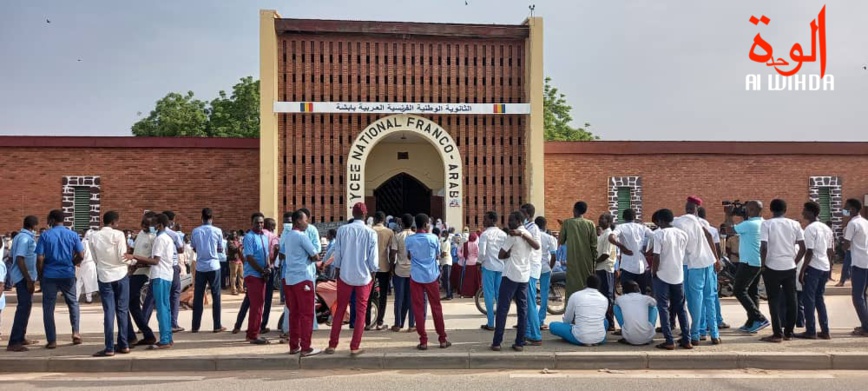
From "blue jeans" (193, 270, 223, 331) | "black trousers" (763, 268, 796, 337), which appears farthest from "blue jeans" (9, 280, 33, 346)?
"black trousers" (763, 268, 796, 337)

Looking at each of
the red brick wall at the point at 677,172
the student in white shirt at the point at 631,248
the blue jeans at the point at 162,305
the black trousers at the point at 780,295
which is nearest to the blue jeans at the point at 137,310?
the blue jeans at the point at 162,305

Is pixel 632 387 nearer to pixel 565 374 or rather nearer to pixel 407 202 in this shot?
pixel 565 374

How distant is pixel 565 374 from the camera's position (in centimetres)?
745

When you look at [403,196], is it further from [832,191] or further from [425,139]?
[832,191]

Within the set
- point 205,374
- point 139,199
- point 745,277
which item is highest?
point 139,199

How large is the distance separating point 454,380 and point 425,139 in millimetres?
14259

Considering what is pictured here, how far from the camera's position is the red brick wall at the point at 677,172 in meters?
21.9

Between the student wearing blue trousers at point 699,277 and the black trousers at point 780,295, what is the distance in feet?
2.35

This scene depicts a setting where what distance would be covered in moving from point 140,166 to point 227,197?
2695mm

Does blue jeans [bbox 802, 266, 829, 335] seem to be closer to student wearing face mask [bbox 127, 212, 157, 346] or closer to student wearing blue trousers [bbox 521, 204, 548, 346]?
student wearing blue trousers [bbox 521, 204, 548, 346]

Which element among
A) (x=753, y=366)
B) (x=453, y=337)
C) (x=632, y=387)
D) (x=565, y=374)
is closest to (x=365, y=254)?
(x=453, y=337)

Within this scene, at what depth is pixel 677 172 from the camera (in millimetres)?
22078

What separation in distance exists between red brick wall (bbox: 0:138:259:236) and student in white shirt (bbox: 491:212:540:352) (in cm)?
1425

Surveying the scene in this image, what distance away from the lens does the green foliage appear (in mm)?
38188
